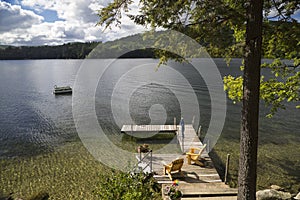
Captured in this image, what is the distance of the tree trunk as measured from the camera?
5.49m

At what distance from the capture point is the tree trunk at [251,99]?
5488 millimetres

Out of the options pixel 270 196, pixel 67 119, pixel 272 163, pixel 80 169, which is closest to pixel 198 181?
pixel 270 196

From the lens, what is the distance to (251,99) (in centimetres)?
568

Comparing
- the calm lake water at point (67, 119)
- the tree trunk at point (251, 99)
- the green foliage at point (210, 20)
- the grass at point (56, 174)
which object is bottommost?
the grass at point (56, 174)

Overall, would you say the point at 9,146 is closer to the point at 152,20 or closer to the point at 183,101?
the point at 152,20

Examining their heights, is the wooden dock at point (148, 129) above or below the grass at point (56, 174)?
above

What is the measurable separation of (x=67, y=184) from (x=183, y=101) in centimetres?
2468

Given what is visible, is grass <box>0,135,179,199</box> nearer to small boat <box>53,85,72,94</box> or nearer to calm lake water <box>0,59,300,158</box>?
calm lake water <box>0,59,300,158</box>

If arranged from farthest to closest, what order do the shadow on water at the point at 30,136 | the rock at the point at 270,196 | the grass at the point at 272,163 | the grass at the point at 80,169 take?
the shadow on water at the point at 30,136
the grass at the point at 272,163
the grass at the point at 80,169
the rock at the point at 270,196

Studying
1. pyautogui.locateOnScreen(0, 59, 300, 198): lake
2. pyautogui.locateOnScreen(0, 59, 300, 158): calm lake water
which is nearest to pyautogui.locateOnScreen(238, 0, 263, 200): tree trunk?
pyautogui.locateOnScreen(0, 59, 300, 198): lake

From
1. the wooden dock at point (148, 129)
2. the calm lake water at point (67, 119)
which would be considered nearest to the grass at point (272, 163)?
the calm lake water at point (67, 119)

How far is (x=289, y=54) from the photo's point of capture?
7930 millimetres

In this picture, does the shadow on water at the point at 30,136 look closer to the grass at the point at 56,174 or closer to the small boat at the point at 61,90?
the grass at the point at 56,174

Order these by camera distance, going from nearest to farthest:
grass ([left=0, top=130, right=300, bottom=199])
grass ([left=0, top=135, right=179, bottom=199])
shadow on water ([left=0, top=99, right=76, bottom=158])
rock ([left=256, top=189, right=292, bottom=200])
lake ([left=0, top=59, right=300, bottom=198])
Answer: rock ([left=256, top=189, right=292, bottom=200])
grass ([left=0, top=135, right=179, bottom=199])
grass ([left=0, top=130, right=300, bottom=199])
shadow on water ([left=0, top=99, right=76, bottom=158])
lake ([left=0, top=59, right=300, bottom=198])
